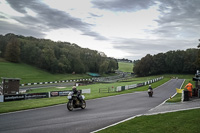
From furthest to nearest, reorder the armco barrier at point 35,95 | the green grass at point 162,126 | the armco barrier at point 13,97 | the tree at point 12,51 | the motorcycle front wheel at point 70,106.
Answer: the tree at point 12,51 < the armco barrier at point 35,95 < the armco barrier at point 13,97 < the motorcycle front wheel at point 70,106 < the green grass at point 162,126

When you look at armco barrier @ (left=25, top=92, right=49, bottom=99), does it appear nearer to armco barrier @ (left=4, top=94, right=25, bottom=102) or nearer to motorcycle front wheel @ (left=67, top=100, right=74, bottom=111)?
armco barrier @ (left=4, top=94, right=25, bottom=102)

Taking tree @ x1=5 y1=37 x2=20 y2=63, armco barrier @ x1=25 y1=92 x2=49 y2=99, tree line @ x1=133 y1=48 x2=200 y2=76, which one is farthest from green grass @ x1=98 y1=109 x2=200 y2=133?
tree line @ x1=133 y1=48 x2=200 y2=76

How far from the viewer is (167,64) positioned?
12550 centimetres

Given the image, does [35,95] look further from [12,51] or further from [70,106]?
[12,51]

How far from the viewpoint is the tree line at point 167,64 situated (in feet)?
378

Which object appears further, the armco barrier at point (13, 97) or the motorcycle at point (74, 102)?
the armco barrier at point (13, 97)

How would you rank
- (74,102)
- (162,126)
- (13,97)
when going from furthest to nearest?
(13,97)
(74,102)
(162,126)

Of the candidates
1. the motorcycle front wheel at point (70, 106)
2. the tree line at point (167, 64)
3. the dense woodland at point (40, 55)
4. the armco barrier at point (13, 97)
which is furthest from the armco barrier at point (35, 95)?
the tree line at point (167, 64)

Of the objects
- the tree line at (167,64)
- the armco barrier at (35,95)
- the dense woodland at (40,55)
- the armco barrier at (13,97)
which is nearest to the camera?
the armco barrier at (13,97)

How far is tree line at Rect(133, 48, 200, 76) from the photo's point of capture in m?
115

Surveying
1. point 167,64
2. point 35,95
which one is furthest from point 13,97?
point 167,64

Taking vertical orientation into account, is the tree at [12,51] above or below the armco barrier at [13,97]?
above

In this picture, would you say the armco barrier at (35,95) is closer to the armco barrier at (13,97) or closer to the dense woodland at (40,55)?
the armco barrier at (13,97)

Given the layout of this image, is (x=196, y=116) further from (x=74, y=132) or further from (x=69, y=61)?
(x=69, y=61)
